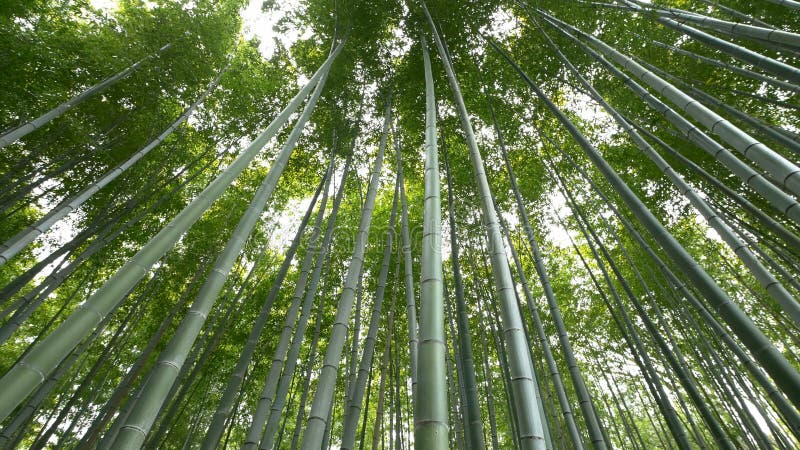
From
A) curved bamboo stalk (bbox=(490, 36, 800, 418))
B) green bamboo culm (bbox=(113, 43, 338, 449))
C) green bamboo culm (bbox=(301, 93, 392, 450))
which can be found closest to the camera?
green bamboo culm (bbox=(113, 43, 338, 449))

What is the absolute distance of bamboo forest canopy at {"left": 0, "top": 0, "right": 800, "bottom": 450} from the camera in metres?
2.39

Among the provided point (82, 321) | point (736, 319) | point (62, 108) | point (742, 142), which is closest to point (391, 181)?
point (62, 108)

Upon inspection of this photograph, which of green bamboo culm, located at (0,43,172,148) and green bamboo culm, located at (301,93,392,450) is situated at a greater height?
green bamboo culm, located at (0,43,172,148)

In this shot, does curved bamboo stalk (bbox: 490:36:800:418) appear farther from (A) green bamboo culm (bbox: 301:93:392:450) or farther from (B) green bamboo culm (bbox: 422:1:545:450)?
(A) green bamboo culm (bbox: 301:93:392:450)

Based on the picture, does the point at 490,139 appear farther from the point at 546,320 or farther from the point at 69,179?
the point at 69,179

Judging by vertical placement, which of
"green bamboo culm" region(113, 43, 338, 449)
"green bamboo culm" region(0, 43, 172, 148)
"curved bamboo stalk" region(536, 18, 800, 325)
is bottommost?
"green bamboo culm" region(113, 43, 338, 449)

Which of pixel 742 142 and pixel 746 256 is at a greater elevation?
pixel 742 142

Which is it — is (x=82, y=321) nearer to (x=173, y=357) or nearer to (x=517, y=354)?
(x=173, y=357)

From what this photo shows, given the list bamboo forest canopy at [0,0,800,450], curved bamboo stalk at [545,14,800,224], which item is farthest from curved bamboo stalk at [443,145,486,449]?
curved bamboo stalk at [545,14,800,224]

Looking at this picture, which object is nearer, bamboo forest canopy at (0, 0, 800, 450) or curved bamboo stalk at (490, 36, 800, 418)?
curved bamboo stalk at (490, 36, 800, 418)

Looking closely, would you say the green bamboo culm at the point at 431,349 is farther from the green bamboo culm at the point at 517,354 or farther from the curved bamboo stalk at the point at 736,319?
the curved bamboo stalk at the point at 736,319

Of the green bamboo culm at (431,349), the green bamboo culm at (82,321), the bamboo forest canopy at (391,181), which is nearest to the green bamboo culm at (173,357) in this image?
the bamboo forest canopy at (391,181)

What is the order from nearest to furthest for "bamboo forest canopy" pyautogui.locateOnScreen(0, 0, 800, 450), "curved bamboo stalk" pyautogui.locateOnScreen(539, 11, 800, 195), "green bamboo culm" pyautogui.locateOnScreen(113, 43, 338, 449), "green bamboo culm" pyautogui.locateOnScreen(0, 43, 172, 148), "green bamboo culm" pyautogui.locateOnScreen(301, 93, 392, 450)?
"green bamboo culm" pyautogui.locateOnScreen(113, 43, 338, 449) → "curved bamboo stalk" pyautogui.locateOnScreen(539, 11, 800, 195) → "green bamboo culm" pyautogui.locateOnScreen(301, 93, 392, 450) → "bamboo forest canopy" pyautogui.locateOnScreen(0, 0, 800, 450) → "green bamboo culm" pyautogui.locateOnScreen(0, 43, 172, 148)

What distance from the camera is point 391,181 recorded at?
21.2ft
